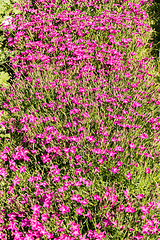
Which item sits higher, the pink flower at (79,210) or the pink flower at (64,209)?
the pink flower at (79,210)

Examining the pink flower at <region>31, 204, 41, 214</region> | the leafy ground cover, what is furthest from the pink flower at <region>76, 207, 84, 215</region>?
the pink flower at <region>31, 204, 41, 214</region>

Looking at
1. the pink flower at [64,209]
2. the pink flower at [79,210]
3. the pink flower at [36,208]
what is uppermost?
the pink flower at [79,210]

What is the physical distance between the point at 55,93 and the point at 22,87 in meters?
0.62

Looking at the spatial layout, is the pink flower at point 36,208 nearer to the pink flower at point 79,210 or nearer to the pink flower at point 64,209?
the pink flower at point 64,209

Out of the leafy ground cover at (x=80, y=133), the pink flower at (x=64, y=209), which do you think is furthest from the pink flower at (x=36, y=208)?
the pink flower at (x=64, y=209)

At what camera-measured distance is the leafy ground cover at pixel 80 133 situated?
2.53 meters

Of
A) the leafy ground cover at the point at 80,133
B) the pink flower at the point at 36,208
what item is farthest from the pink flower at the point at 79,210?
the pink flower at the point at 36,208

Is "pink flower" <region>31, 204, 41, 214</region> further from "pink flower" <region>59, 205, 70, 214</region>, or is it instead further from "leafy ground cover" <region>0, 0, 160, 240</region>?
"pink flower" <region>59, 205, 70, 214</region>

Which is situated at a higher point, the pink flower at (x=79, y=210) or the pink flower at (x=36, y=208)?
the pink flower at (x=79, y=210)

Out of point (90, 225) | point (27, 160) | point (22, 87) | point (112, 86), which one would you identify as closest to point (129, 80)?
point (112, 86)

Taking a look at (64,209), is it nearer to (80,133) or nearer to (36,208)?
(36,208)

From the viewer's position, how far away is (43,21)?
540cm

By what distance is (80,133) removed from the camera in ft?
11.2

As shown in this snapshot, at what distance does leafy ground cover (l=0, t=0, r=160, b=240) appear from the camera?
8.29 feet
